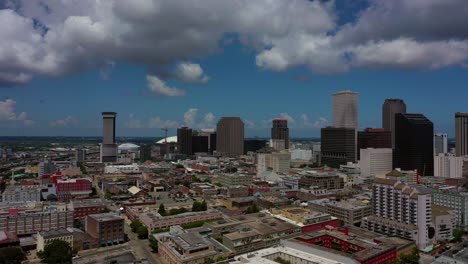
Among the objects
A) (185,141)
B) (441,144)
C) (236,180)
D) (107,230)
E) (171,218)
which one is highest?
(185,141)

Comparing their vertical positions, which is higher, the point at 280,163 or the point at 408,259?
the point at 280,163

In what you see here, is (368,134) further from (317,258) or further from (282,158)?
(317,258)

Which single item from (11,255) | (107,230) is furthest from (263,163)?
(11,255)

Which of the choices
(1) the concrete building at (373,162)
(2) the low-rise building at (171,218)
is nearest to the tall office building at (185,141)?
(1) the concrete building at (373,162)

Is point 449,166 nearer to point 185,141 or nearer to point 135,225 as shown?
point 135,225

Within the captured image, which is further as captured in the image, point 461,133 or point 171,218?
point 461,133

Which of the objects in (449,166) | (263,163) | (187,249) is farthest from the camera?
(263,163)

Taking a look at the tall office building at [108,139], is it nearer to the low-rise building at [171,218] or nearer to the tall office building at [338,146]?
the tall office building at [338,146]
